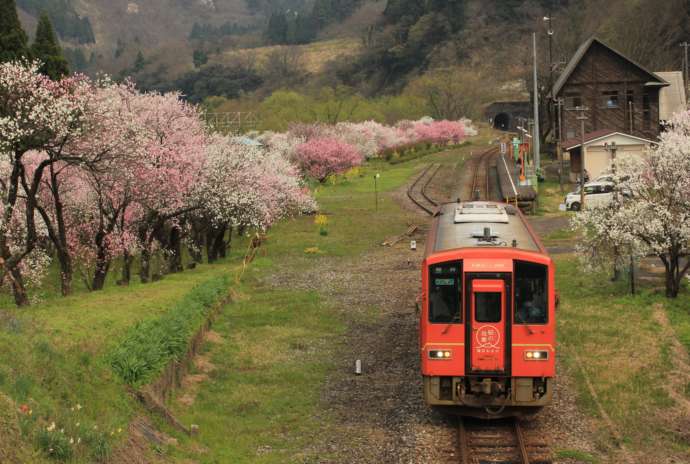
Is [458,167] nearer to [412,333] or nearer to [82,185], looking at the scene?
[82,185]

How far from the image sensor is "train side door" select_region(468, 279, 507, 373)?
14.3 m

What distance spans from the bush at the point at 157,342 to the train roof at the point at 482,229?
5498 millimetres

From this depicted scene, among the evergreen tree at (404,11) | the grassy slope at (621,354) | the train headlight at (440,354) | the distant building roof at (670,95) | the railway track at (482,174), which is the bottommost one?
the grassy slope at (621,354)

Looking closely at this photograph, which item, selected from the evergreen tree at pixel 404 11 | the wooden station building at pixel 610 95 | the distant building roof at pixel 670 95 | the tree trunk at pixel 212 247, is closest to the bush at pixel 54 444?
the tree trunk at pixel 212 247

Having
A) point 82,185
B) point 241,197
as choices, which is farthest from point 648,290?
point 82,185

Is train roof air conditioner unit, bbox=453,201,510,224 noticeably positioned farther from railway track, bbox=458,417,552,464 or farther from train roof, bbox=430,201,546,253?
railway track, bbox=458,417,552,464

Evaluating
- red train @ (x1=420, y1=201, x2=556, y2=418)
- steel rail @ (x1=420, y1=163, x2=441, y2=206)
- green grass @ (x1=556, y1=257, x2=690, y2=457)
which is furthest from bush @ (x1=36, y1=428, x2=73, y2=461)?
steel rail @ (x1=420, y1=163, x2=441, y2=206)

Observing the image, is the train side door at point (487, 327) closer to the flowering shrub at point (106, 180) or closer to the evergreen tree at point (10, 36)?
the flowering shrub at point (106, 180)

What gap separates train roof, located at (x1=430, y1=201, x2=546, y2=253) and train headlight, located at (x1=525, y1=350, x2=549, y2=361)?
1.69 metres

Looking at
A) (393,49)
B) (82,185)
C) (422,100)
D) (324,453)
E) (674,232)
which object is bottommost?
(324,453)

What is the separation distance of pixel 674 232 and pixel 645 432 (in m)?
9.91

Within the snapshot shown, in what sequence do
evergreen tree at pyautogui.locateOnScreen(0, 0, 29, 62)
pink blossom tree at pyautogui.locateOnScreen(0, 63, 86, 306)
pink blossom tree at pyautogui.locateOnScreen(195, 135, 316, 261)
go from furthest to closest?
evergreen tree at pyautogui.locateOnScreen(0, 0, 29, 62) → pink blossom tree at pyautogui.locateOnScreen(195, 135, 316, 261) → pink blossom tree at pyautogui.locateOnScreen(0, 63, 86, 306)

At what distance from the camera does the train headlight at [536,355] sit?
1426 centimetres

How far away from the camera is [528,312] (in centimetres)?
1435
